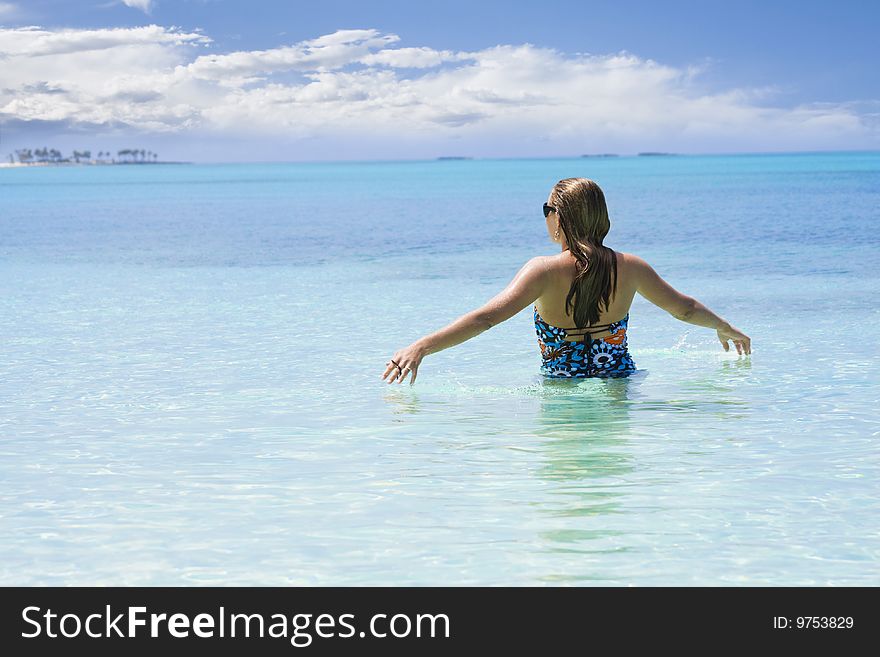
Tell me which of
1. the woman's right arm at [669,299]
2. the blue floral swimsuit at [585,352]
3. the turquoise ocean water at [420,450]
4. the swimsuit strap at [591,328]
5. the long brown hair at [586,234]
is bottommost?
the turquoise ocean water at [420,450]

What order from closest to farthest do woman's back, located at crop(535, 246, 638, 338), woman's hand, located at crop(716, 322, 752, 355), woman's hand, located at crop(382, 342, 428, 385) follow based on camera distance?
1. woman's hand, located at crop(382, 342, 428, 385)
2. woman's back, located at crop(535, 246, 638, 338)
3. woman's hand, located at crop(716, 322, 752, 355)

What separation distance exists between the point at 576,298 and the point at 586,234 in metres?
0.39

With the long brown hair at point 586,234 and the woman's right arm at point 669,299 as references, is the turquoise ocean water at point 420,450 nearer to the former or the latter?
the woman's right arm at point 669,299

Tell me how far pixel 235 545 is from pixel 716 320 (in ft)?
11.6

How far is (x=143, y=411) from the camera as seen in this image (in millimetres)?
6816

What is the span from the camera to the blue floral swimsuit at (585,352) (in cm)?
636

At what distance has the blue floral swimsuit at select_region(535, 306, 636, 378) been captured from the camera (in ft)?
20.9

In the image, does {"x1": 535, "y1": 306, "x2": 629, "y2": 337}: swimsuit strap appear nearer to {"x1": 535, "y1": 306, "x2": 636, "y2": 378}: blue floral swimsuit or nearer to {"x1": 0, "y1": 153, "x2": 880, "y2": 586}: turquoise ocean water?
{"x1": 535, "y1": 306, "x2": 636, "y2": 378}: blue floral swimsuit

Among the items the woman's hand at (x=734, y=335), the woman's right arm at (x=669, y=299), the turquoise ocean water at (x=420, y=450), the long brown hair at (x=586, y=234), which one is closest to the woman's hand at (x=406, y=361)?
the turquoise ocean water at (x=420, y=450)

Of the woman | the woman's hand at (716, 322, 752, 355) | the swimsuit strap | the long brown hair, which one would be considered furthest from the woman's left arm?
the woman's hand at (716, 322, 752, 355)

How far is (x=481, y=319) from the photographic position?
5.72m

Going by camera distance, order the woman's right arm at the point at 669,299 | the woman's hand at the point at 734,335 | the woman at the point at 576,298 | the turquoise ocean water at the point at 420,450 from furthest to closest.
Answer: the woman's hand at the point at 734,335
the woman's right arm at the point at 669,299
the woman at the point at 576,298
the turquoise ocean water at the point at 420,450

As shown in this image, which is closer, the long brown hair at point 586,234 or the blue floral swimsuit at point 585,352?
the long brown hair at point 586,234
